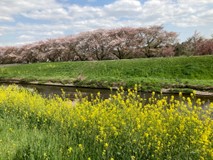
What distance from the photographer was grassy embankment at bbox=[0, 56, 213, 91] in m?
21.9

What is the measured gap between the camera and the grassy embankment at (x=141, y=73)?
21906mm

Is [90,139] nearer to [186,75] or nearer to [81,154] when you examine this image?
[81,154]

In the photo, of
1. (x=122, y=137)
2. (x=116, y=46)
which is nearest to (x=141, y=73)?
(x=116, y=46)

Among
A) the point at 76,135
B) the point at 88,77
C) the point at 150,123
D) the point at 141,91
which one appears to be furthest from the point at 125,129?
the point at 88,77

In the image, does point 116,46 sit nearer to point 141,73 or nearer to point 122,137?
point 141,73

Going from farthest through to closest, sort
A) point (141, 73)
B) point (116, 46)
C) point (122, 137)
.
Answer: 1. point (116, 46)
2. point (141, 73)
3. point (122, 137)

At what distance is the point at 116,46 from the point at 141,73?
53.6 feet

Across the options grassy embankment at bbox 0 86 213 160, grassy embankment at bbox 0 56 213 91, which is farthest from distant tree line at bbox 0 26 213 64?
grassy embankment at bbox 0 86 213 160

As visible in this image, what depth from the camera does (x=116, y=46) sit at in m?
42.1

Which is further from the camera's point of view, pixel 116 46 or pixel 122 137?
pixel 116 46

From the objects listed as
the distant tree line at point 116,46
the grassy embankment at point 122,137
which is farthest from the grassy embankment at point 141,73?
the grassy embankment at point 122,137

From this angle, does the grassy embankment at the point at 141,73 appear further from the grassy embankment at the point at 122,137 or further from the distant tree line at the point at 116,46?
the grassy embankment at the point at 122,137

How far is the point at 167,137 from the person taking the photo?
17.6 feet

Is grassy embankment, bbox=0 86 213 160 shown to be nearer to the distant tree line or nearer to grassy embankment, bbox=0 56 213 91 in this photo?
grassy embankment, bbox=0 56 213 91
